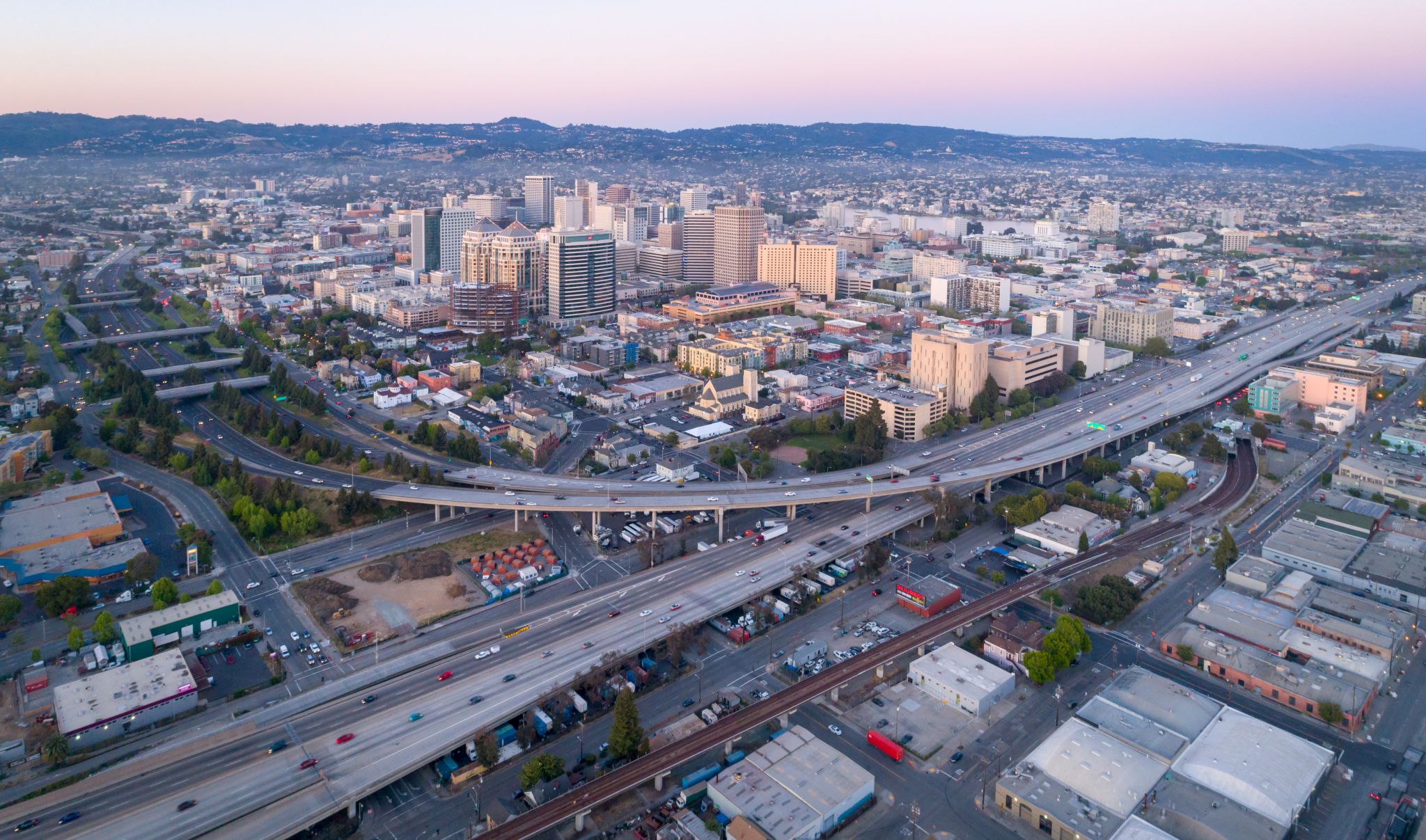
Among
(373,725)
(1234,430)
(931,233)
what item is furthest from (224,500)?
(931,233)

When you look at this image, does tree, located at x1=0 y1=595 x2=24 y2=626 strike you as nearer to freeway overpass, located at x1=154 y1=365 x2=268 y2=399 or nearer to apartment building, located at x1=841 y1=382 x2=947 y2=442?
freeway overpass, located at x1=154 y1=365 x2=268 y2=399

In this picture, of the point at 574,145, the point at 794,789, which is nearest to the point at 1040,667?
the point at 794,789

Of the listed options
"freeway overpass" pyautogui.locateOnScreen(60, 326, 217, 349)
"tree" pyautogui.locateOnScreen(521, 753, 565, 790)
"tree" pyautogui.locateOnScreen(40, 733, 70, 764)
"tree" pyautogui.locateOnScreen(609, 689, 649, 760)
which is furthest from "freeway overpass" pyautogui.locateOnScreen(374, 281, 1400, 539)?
"freeway overpass" pyautogui.locateOnScreen(60, 326, 217, 349)

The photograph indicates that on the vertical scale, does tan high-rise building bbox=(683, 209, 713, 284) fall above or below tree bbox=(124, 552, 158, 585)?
above

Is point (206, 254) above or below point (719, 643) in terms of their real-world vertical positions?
above

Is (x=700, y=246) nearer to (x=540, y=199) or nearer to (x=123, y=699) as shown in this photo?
(x=540, y=199)

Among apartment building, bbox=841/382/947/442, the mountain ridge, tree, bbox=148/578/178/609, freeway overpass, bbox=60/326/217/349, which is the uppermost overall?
the mountain ridge

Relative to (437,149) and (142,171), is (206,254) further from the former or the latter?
(437,149)
